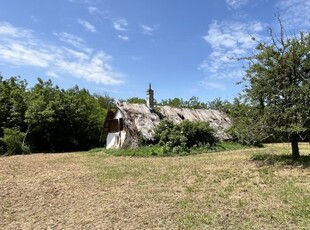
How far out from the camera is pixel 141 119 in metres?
25.0

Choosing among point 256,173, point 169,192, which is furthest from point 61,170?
point 256,173

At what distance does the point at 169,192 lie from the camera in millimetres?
9500

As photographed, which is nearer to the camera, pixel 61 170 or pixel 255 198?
pixel 255 198

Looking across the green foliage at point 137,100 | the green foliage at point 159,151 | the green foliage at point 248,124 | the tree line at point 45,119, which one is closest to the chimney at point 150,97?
the green foliage at point 159,151

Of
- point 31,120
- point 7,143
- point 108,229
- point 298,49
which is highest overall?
point 298,49

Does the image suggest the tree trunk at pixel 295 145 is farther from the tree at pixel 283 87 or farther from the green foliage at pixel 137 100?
the green foliage at pixel 137 100

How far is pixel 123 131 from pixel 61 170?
37.8 ft

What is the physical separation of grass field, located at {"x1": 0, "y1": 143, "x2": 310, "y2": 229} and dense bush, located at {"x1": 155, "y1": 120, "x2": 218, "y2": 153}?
7941mm

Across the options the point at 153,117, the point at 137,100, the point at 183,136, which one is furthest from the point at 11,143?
the point at 137,100

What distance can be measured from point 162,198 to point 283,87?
26.4ft

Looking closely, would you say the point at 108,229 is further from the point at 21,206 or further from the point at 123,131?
the point at 123,131

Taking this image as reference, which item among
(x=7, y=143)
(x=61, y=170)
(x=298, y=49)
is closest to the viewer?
(x=298, y=49)

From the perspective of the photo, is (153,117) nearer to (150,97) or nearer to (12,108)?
(150,97)

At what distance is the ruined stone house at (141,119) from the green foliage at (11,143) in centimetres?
748
